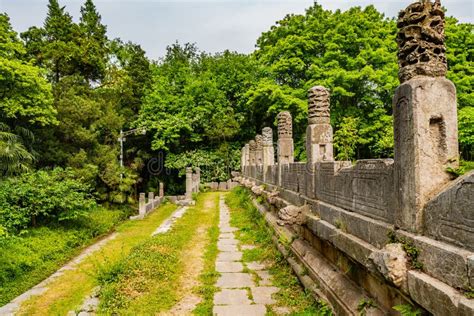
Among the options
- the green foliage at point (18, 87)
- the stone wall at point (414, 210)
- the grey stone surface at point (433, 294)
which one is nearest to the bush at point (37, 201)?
the green foliage at point (18, 87)

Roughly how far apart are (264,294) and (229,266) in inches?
60.6

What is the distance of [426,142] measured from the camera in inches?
91.6

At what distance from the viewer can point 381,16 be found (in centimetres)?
1930

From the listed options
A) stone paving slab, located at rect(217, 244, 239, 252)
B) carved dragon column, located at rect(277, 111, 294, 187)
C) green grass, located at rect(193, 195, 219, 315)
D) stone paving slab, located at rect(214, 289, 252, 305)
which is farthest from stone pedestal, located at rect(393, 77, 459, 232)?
stone paving slab, located at rect(217, 244, 239, 252)

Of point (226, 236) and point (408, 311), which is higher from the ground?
point (408, 311)

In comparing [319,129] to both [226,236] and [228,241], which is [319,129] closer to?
[228,241]

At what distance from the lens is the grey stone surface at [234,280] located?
5.27 meters

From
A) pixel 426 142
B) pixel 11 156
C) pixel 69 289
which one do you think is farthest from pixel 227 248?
pixel 11 156

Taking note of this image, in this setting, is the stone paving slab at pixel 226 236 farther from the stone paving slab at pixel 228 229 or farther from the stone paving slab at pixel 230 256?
the stone paving slab at pixel 230 256

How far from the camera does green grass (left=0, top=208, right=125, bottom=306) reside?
27.8 feet

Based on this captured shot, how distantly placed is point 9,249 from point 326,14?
17.6 meters

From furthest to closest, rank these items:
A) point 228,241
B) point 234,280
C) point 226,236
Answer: point 226,236 → point 228,241 → point 234,280

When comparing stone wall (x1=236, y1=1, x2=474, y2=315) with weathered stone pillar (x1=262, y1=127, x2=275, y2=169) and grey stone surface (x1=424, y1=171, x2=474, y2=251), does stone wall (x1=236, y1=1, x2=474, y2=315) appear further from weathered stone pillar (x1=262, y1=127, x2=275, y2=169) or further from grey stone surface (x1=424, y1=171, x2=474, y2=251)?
weathered stone pillar (x1=262, y1=127, x2=275, y2=169)

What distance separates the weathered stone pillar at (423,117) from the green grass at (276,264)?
1.84m
